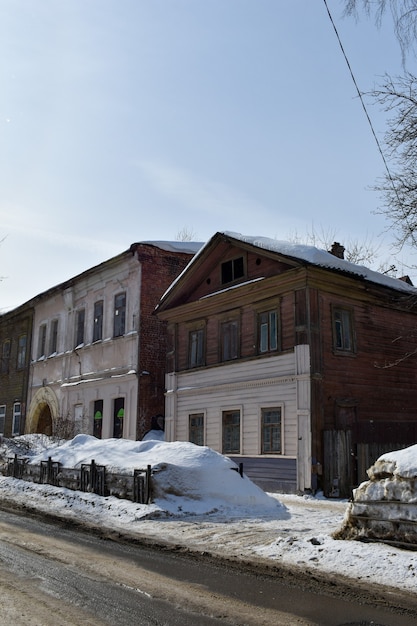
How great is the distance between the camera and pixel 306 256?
704 inches

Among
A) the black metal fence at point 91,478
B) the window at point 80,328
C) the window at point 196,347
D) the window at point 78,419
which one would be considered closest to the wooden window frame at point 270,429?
the window at point 196,347

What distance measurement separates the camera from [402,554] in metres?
7.38

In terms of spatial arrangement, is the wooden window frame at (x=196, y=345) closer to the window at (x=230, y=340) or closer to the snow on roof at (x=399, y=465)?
the window at (x=230, y=340)

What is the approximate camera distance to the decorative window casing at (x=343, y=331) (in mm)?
18261

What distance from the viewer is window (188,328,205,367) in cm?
2178

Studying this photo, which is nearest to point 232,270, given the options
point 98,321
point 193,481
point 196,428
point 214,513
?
point 196,428

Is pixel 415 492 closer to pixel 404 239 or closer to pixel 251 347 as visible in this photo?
pixel 404 239

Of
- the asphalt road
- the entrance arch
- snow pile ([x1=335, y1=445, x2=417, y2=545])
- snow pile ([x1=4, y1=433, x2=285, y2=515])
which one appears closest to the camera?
the asphalt road

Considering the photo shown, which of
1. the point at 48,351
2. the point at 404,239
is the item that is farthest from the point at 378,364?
the point at 48,351

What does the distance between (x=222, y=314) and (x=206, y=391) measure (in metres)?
2.71

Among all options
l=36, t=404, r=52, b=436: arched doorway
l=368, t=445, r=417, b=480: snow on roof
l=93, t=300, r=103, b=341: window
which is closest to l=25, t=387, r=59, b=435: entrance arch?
l=36, t=404, r=52, b=436: arched doorway

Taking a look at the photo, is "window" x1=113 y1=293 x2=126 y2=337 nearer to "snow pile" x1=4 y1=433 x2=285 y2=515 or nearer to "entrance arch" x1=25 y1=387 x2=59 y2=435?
"entrance arch" x1=25 y1=387 x2=59 y2=435

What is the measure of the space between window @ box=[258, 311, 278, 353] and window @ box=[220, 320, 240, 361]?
1.08 metres

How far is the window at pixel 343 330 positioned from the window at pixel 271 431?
2684 millimetres
